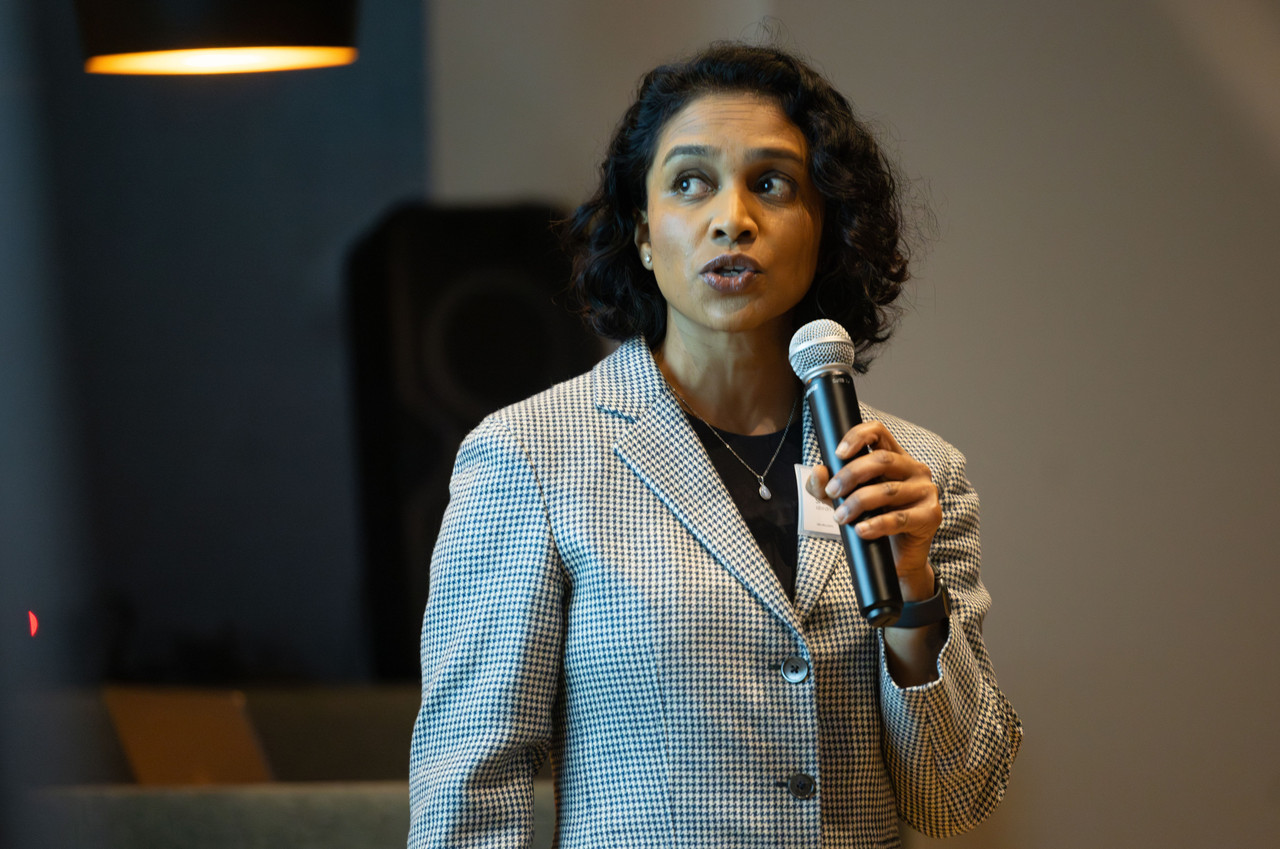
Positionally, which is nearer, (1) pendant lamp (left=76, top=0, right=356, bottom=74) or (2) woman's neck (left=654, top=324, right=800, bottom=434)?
(2) woman's neck (left=654, top=324, right=800, bottom=434)

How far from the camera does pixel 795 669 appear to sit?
1.33m

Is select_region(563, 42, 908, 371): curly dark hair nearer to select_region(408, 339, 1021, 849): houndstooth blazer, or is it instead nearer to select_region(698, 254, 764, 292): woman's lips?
select_region(698, 254, 764, 292): woman's lips

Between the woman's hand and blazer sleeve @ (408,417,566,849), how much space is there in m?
0.36

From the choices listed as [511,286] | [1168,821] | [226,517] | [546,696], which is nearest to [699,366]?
[546,696]

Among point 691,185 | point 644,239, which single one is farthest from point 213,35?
point 691,185

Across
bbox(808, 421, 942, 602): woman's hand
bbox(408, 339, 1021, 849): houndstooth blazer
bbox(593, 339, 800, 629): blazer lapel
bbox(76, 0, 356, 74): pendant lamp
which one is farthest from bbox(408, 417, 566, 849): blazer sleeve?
bbox(76, 0, 356, 74): pendant lamp

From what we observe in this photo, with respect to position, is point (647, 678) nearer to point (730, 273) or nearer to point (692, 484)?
point (692, 484)

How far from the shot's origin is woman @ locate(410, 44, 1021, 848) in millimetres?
1310

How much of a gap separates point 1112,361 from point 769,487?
1462mm

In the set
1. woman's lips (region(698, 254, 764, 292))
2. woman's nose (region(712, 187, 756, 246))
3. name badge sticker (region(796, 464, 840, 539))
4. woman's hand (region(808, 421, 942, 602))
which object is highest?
woman's nose (region(712, 187, 756, 246))

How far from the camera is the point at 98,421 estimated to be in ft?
8.79

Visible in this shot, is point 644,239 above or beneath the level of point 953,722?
above

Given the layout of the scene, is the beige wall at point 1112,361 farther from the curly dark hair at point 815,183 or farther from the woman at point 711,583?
the woman at point 711,583

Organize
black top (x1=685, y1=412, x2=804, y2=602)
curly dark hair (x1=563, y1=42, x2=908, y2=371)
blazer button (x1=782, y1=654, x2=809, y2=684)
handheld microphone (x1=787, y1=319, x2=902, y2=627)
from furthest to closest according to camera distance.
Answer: curly dark hair (x1=563, y1=42, x2=908, y2=371) < black top (x1=685, y1=412, x2=804, y2=602) < blazer button (x1=782, y1=654, x2=809, y2=684) < handheld microphone (x1=787, y1=319, x2=902, y2=627)
